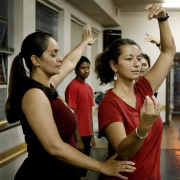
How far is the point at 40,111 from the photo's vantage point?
1165 mm

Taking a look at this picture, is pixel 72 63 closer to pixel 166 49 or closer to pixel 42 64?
pixel 42 64

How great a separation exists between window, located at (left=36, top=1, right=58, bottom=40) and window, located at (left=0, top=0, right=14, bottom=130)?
64cm

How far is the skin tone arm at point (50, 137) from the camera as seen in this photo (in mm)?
1162

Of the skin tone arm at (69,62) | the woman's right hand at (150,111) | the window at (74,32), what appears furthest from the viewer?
the window at (74,32)

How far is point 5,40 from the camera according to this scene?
9.09 feet

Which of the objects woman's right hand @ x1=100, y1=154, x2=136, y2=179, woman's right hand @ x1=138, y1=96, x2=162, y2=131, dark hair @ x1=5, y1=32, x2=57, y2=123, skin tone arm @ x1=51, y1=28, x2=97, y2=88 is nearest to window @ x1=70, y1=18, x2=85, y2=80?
skin tone arm @ x1=51, y1=28, x2=97, y2=88

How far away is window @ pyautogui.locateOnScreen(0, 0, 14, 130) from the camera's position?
2.69 m

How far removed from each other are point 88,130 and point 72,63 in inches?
60.2

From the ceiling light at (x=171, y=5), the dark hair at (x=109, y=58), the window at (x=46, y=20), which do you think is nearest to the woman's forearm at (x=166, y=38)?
the dark hair at (x=109, y=58)

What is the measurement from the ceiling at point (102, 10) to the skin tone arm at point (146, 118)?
3138 mm

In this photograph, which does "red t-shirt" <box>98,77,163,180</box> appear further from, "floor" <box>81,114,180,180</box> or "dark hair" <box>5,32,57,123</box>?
"floor" <box>81,114,180,180</box>

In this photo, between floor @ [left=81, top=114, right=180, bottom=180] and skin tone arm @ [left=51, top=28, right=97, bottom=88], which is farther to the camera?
floor @ [left=81, top=114, right=180, bottom=180]

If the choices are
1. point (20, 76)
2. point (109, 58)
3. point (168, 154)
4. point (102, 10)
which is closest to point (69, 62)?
point (109, 58)

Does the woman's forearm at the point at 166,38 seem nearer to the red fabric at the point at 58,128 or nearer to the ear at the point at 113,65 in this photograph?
the ear at the point at 113,65
